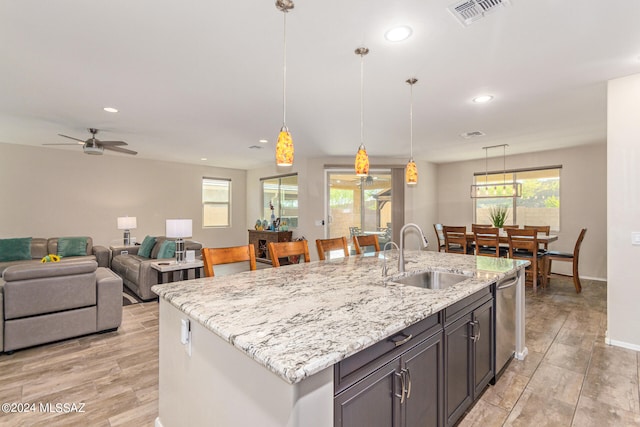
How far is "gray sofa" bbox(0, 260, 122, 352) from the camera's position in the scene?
2.81 metres

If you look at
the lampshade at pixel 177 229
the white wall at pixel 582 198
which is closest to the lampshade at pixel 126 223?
the lampshade at pixel 177 229

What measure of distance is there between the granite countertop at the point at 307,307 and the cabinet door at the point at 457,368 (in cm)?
23

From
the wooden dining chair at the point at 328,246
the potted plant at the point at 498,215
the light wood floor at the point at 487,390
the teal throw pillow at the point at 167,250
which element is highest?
the potted plant at the point at 498,215

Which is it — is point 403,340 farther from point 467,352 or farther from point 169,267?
point 169,267

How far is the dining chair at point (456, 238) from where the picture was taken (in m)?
5.48

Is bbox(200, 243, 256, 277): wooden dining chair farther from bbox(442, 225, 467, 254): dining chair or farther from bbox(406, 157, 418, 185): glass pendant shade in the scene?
bbox(442, 225, 467, 254): dining chair

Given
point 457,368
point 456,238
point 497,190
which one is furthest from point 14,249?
point 497,190

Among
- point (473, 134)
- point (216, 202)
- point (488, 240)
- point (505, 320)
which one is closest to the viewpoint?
point (505, 320)

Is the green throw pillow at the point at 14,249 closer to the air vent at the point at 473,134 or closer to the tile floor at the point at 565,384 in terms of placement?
the tile floor at the point at 565,384

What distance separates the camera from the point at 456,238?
5.64 metres

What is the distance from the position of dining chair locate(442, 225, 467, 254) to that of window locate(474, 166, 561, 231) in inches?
63.1

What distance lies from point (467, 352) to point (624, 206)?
230 centimetres

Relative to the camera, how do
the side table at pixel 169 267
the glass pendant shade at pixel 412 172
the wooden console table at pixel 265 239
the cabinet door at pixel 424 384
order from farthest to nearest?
the wooden console table at pixel 265 239 < the side table at pixel 169 267 < the glass pendant shade at pixel 412 172 < the cabinet door at pixel 424 384

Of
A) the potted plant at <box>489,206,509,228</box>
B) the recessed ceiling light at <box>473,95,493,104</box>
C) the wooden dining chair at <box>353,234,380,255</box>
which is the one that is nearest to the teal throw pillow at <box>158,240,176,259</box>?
the wooden dining chair at <box>353,234,380,255</box>
